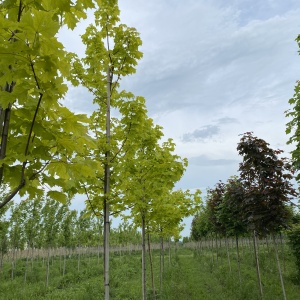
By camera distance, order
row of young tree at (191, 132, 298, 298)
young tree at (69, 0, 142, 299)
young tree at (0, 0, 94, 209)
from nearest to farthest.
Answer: young tree at (0, 0, 94, 209) < young tree at (69, 0, 142, 299) < row of young tree at (191, 132, 298, 298)

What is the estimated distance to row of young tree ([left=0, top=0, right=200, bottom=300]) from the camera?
1.76 m

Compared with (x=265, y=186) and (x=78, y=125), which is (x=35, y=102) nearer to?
(x=78, y=125)

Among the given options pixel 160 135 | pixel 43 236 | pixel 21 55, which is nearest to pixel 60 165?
pixel 21 55

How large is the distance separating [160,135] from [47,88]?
6.28 metres

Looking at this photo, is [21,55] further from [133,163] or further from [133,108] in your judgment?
[133,163]

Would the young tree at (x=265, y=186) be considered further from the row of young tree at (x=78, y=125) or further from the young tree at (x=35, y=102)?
the young tree at (x=35, y=102)

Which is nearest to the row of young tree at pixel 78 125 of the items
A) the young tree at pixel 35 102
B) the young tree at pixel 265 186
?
the young tree at pixel 35 102

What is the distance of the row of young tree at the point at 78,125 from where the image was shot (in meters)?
1.76

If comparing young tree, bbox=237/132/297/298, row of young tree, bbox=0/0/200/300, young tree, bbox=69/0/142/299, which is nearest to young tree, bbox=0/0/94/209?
row of young tree, bbox=0/0/200/300

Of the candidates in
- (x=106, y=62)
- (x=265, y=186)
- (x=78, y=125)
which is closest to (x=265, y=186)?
(x=265, y=186)

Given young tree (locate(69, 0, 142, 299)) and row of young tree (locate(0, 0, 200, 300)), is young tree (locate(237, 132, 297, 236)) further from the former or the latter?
young tree (locate(69, 0, 142, 299))

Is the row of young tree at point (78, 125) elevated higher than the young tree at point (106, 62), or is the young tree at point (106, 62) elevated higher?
the young tree at point (106, 62)

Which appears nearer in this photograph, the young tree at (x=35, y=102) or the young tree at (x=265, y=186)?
the young tree at (x=35, y=102)

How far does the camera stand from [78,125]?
1997 mm
